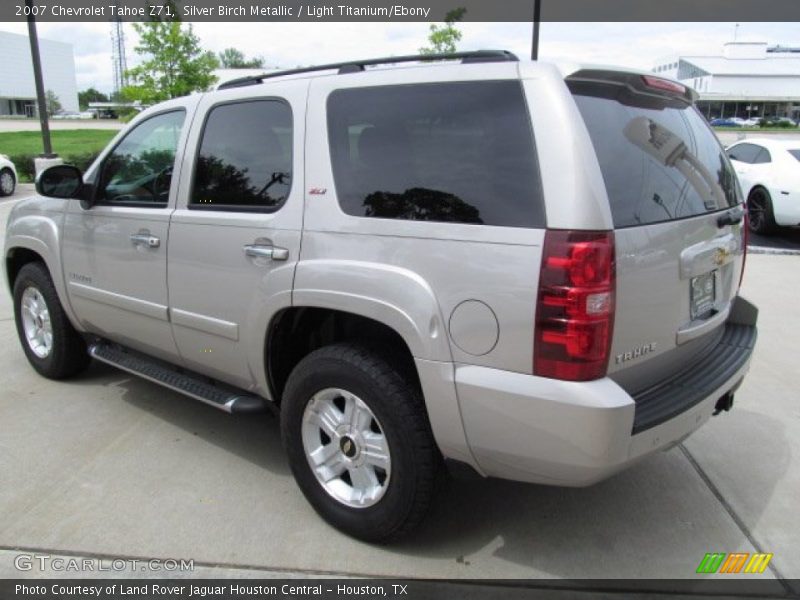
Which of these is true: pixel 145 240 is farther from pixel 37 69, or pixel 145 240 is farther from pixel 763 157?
pixel 37 69

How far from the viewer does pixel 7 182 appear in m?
15.0

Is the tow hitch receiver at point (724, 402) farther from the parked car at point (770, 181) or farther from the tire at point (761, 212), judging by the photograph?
the tire at point (761, 212)

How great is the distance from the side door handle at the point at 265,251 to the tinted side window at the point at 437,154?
0.36 meters

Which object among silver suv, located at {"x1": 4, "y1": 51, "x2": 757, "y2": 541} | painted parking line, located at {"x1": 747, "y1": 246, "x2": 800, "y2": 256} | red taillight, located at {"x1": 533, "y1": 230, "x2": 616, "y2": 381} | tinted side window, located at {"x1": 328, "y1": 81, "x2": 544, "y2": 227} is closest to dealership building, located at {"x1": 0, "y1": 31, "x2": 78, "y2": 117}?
painted parking line, located at {"x1": 747, "y1": 246, "x2": 800, "y2": 256}

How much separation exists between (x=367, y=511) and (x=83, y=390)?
2729 millimetres

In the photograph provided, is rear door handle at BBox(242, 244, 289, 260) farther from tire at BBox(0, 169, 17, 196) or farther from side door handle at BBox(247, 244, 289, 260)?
tire at BBox(0, 169, 17, 196)

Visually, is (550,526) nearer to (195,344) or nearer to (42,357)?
(195,344)

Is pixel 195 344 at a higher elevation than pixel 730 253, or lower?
lower

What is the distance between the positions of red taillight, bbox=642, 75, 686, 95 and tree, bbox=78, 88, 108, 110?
147 m

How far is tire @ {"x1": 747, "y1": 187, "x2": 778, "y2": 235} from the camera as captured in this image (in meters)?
10.6

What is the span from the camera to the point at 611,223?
2.28 m

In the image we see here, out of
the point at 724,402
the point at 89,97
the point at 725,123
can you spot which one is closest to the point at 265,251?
the point at 724,402

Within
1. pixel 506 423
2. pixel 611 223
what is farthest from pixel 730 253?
pixel 506 423

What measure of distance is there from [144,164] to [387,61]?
1.76 m
